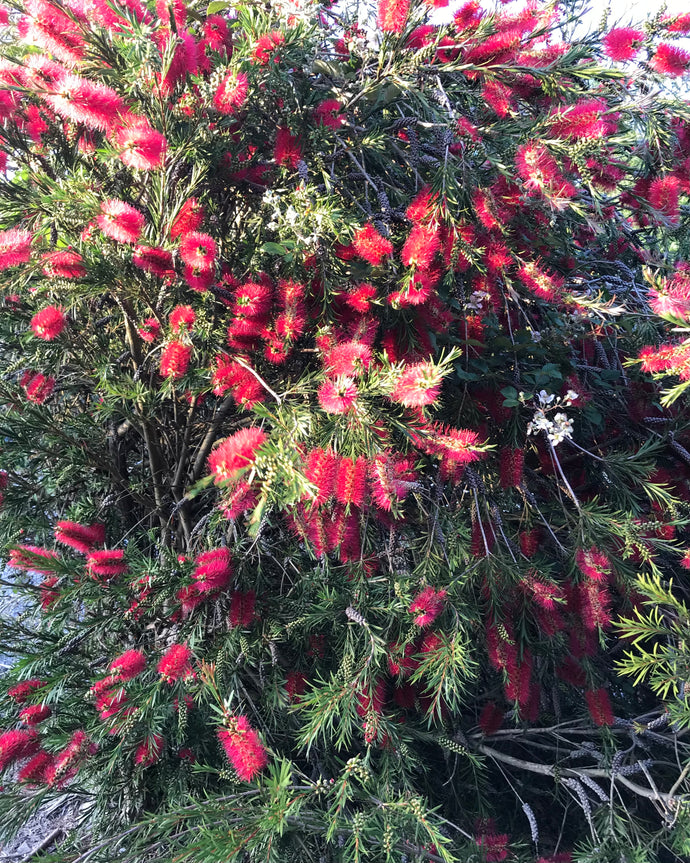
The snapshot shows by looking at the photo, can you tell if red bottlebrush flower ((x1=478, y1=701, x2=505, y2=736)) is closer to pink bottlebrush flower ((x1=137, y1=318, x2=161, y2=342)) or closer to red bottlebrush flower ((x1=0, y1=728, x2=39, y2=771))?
red bottlebrush flower ((x1=0, y1=728, x2=39, y2=771))

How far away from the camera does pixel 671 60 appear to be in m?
1.39

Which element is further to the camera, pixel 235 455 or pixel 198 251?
pixel 198 251

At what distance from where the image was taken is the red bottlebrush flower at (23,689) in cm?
141

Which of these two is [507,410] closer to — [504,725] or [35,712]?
[504,725]

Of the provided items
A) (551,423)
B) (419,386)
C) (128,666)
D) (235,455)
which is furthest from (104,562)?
(551,423)

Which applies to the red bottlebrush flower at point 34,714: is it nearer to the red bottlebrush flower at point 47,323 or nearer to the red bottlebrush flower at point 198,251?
the red bottlebrush flower at point 47,323

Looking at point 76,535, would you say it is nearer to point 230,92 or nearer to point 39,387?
point 39,387

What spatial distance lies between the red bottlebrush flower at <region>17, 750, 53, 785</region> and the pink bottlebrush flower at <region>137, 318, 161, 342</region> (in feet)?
3.24

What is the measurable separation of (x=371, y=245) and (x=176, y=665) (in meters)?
1.03

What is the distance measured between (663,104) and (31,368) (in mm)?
1688

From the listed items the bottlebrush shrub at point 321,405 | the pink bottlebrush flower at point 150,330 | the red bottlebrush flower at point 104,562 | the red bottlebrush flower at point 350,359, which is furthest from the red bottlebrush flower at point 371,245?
the red bottlebrush flower at point 104,562

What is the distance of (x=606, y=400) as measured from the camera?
1912 mm

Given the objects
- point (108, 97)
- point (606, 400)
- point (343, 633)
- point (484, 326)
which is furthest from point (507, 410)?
point (108, 97)

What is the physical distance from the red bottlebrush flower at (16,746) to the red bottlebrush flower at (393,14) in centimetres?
171
